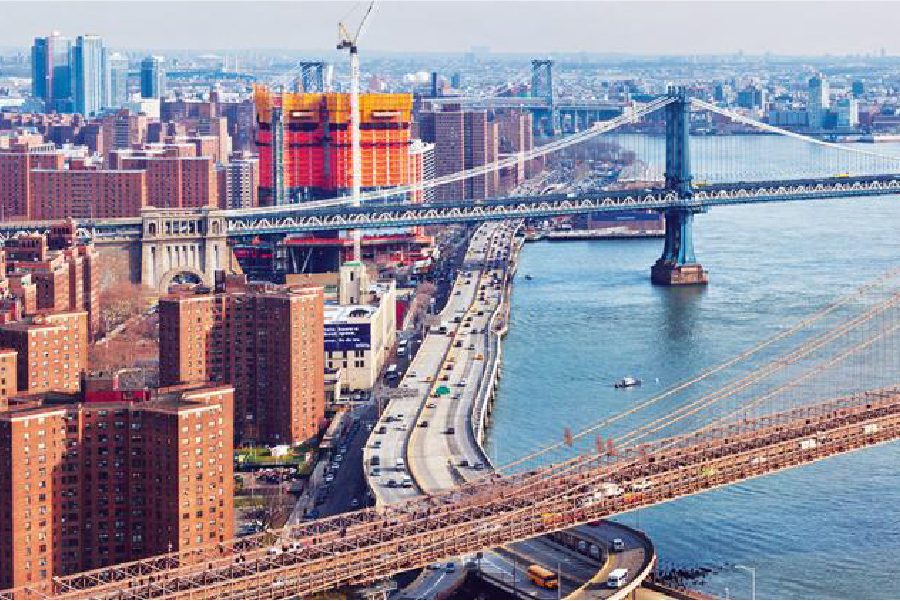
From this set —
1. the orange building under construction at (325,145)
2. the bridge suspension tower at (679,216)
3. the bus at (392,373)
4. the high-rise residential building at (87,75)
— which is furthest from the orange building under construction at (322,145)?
the high-rise residential building at (87,75)

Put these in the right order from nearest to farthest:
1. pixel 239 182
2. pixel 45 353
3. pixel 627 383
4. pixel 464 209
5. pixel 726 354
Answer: pixel 45 353 < pixel 627 383 < pixel 726 354 < pixel 464 209 < pixel 239 182

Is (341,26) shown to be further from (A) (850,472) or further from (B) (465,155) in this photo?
(A) (850,472)

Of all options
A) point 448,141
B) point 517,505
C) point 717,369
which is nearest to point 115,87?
point 448,141

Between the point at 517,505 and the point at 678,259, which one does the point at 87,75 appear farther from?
the point at 517,505

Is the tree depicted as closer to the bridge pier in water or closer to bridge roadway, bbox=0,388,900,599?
the bridge pier in water

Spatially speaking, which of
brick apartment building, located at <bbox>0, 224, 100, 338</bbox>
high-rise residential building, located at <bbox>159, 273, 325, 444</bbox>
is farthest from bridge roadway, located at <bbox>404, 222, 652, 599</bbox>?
brick apartment building, located at <bbox>0, 224, 100, 338</bbox>

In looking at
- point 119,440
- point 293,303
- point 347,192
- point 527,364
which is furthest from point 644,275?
point 119,440
